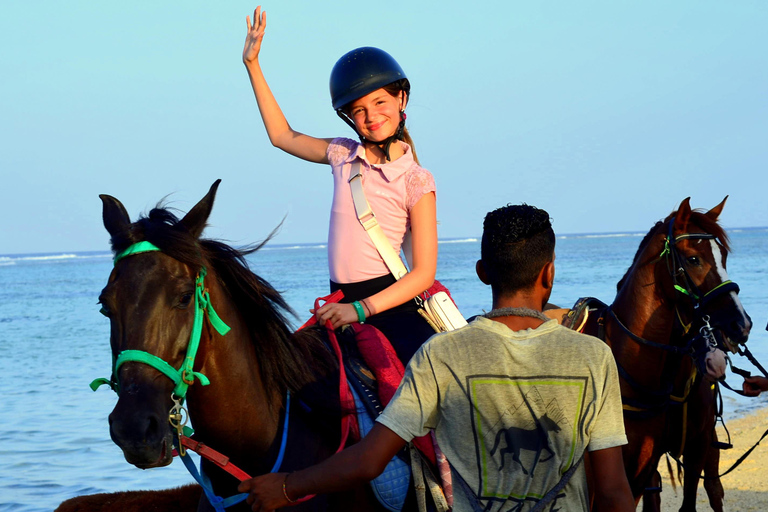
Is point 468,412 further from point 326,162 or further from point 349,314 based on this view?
point 326,162

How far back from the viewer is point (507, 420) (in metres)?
2.10

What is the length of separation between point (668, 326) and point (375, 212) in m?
2.23

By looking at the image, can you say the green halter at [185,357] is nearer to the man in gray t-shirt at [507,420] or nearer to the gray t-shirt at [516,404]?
the man in gray t-shirt at [507,420]

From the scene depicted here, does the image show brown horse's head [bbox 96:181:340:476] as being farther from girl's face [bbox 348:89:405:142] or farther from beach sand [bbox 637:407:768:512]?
beach sand [bbox 637:407:768:512]

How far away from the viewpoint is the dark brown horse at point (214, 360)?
245 centimetres

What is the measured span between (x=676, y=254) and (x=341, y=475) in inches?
126

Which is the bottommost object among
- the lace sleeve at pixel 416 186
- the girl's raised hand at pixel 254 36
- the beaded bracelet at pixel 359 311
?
the beaded bracelet at pixel 359 311

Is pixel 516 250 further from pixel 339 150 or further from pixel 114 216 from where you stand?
pixel 339 150

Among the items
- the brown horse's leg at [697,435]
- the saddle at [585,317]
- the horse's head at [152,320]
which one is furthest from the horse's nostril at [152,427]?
the brown horse's leg at [697,435]

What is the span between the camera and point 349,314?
3189 mm

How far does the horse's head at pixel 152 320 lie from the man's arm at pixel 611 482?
4.41 feet

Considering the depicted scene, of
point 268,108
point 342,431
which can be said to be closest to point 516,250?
point 342,431

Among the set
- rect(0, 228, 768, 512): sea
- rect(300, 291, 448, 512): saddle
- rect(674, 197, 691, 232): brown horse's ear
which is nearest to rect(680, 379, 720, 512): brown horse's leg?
rect(674, 197, 691, 232): brown horse's ear

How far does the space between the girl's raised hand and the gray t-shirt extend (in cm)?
235
